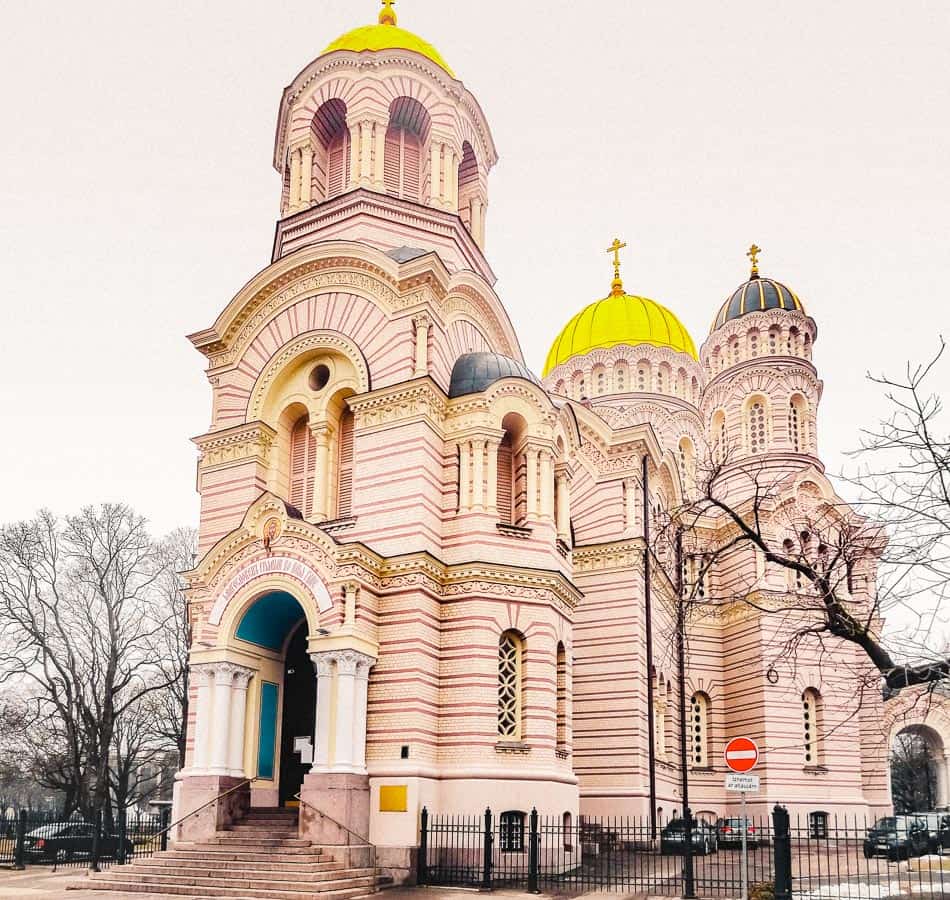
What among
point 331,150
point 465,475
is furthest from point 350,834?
point 331,150

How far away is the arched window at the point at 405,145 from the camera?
28328 mm

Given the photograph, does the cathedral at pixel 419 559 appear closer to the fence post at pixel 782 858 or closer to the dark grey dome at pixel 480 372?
the dark grey dome at pixel 480 372

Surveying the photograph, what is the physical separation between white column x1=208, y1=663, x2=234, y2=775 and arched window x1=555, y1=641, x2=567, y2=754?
7.17 metres

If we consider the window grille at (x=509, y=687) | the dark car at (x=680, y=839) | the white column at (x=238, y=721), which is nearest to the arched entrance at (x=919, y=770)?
the dark car at (x=680, y=839)

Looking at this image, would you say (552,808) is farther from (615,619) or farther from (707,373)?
(707,373)

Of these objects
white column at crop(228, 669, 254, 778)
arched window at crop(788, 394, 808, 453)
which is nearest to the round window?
white column at crop(228, 669, 254, 778)

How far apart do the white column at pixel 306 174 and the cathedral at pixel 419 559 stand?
0.31 ft

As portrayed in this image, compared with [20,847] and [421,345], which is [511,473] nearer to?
[421,345]

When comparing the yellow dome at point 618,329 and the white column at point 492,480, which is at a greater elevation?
the yellow dome at point 618,329

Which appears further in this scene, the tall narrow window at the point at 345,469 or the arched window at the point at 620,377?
the arched window at the point at 620,377

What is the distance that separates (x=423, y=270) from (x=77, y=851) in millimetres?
18579

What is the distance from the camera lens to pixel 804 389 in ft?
138

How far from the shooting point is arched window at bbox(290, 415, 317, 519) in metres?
24.6

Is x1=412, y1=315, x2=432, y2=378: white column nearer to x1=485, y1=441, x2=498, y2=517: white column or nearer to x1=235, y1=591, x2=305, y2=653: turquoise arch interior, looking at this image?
x1=485, y1=441, x2=498, y2=517: white column
